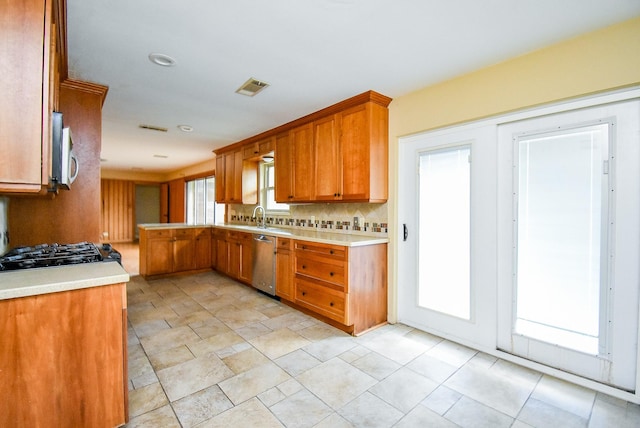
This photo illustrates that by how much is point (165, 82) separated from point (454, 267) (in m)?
3.20

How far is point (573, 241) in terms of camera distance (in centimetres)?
Answer: 207

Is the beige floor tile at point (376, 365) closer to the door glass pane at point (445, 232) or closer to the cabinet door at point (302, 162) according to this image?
the door glass pane at point (445, 232)

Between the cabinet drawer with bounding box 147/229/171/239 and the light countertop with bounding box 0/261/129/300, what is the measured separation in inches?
129

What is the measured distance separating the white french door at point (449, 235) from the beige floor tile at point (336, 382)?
1067 millimetres

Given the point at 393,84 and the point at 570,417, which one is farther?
the point at 393,84

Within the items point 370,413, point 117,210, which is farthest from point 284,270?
point 117,210

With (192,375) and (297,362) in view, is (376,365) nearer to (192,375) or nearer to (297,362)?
(297,362)

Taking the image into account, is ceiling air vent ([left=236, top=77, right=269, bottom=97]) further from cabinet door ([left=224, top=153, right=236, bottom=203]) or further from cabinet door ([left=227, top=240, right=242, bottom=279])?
cabinet door ([left=224, top=153, right=236, bottom=203])

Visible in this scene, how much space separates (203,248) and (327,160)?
3.17 meters

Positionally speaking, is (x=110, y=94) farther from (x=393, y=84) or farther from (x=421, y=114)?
(x=421, y=114)

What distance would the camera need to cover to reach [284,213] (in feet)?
15.6

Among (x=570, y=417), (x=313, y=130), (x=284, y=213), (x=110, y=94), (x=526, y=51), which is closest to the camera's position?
(x=570, y=417)

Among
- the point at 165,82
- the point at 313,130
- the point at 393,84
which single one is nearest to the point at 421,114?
the point at 393,84

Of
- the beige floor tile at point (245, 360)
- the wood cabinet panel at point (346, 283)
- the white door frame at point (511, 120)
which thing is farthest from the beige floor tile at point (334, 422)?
the white door frame at point (511, 120)
